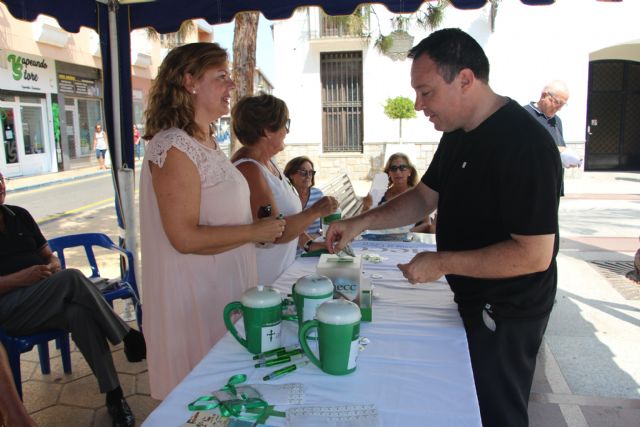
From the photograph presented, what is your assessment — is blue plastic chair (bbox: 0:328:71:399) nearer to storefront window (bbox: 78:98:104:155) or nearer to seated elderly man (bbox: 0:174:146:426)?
seated elderly man (bbox: 0:174:146:426)

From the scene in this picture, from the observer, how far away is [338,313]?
1.14 meters

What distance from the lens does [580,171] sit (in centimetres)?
1286

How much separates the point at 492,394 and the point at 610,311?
2.91 metres

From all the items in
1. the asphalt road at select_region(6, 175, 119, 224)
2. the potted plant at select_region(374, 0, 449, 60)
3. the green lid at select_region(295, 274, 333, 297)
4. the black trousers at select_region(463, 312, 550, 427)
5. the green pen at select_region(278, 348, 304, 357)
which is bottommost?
the asphalt road at select_region(6, 175, 119, 224)

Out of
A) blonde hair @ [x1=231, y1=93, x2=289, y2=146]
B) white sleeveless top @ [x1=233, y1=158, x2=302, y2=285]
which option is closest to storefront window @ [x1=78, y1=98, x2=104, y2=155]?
blonde hair @ [x1=231, y1=93, x2=289, y2=146]

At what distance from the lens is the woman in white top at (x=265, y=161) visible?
7.38ft

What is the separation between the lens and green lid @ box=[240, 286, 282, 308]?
1271 mm

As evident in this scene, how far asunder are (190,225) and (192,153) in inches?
9.8

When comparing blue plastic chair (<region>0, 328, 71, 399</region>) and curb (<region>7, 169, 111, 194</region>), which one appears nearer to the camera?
blue plastic chair (<region>0, 328, 71, 399</region>)

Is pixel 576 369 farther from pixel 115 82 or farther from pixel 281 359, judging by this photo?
pixel 115 82

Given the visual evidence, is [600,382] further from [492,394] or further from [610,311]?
[492,394]

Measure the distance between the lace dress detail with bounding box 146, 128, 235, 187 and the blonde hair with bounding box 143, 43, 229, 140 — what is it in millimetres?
70

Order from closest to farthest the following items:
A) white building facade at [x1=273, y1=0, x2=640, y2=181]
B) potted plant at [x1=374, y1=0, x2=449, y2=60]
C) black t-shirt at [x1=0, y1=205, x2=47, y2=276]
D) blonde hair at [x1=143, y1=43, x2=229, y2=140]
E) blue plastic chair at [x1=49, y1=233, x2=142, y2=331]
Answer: blonde hair at [x1=143, y1=43, x2=229, y2=140] → black t-shirt at [x1=0, y1=205, x2=47, y2=276] → blue plastic chair at [x1=49, y1=233, x2=142, y2=331] → potted plant at [x1=374, y1=0, x2=449, y2=60] → white building facade at [x1=273, y1=0, x2=640, y2=181]

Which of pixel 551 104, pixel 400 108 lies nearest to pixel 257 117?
pixel 551 104
